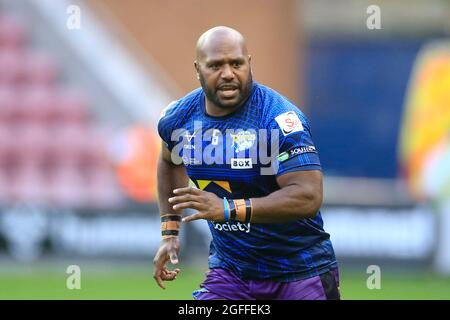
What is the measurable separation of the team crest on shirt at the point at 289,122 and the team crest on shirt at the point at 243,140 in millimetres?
198

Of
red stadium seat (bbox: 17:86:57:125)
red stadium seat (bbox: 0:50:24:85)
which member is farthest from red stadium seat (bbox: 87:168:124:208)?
red stadium seat (bbox: 0:50:24:85)

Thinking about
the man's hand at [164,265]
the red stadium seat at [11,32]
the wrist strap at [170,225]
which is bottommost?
the man's hand at [164,265]

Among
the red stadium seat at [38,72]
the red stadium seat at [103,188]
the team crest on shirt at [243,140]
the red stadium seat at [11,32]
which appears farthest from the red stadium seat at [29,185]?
the team crest on shirt at [243,140]

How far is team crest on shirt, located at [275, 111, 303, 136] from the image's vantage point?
5.79 metres

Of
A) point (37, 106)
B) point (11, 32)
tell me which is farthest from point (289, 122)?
point (11, 32)

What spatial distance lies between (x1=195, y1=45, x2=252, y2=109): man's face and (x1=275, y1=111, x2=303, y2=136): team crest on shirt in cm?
26

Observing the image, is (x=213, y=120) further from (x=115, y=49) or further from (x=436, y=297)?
(x=115, y=49)

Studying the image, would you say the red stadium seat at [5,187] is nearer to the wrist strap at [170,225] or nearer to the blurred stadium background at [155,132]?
the blurred stadium background at [155,132]

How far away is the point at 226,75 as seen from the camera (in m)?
5.79

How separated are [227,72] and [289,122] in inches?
17.2

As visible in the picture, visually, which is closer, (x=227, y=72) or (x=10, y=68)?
(x=227, y=72)

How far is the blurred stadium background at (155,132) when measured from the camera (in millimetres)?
14750

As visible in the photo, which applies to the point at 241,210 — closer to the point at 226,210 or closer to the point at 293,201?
the point at 226,210
